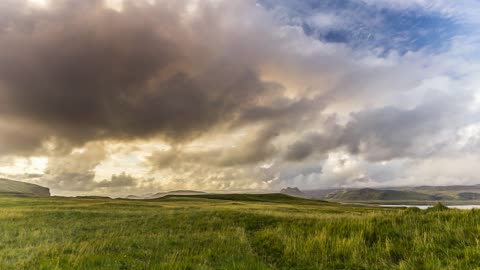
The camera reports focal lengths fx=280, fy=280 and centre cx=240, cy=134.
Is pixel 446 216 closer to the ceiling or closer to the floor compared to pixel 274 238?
closer to the ceiling

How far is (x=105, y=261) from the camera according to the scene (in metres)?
10.3

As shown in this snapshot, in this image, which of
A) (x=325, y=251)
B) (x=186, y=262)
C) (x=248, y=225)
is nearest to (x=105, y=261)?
(x=186, y=262)

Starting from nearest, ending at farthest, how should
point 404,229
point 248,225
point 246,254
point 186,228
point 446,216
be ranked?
point 246,254 < point 404,229 < point 446,216 < point 186,228 < point 248,225

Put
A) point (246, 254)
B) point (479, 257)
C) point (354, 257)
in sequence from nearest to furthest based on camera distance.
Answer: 1. point (479, 257)
2. point (354, 257)
3. point (246, 254)

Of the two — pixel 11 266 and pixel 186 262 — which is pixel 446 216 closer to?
pixel 186 262

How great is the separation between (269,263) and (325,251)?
2692mm

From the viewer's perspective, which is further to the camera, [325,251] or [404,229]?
[404,229]

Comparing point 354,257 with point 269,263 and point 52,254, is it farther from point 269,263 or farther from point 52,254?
point 52,254

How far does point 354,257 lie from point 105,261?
9.46m

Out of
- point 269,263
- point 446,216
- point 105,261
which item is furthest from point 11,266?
point 446,216

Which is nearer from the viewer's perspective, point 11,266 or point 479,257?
point 479,257

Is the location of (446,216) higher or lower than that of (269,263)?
higher

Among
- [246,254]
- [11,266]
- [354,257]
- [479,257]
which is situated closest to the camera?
[479,257]

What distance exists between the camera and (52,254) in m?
11.5
